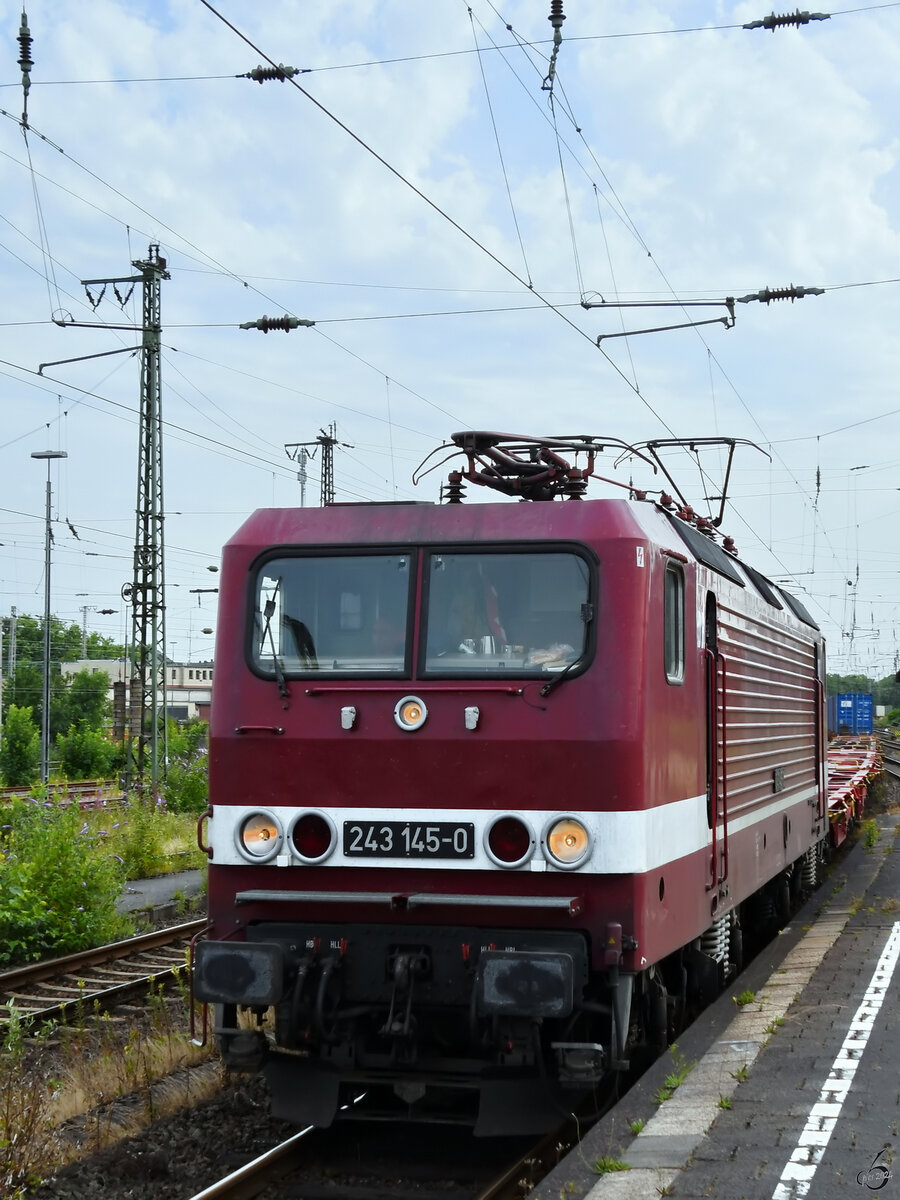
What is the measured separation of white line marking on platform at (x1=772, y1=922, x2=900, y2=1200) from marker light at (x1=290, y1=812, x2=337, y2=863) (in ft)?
8.17

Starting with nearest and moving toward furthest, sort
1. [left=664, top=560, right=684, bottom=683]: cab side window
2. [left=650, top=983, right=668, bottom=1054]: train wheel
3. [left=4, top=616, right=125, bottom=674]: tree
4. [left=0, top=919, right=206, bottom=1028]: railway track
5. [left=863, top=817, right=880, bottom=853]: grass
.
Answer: [left=664, top=560, right=684, bottom=683]: cab side window → [left=650, top=983, right=668, bottom=1054]: train wheel → [left=0, top=919, right=206, bottom=1028]: railway track → [left=863, top=817, right=880, bottom=853]: grass → [left=4, top=616, right=125, bottom=674]: tree

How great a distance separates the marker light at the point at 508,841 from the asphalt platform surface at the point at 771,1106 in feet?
3.99

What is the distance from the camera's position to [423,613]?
6.96 m

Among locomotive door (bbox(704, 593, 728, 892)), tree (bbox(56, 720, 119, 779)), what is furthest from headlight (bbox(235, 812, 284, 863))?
tree (bbox(56, 720, 119, 779))

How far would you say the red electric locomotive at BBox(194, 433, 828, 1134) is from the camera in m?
6.51

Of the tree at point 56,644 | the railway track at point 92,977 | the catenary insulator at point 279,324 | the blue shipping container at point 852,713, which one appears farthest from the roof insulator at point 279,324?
the tree at point 56,644

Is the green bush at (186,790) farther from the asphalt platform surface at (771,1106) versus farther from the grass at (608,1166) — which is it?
the grass at (608,1166)

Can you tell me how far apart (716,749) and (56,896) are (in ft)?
21.3

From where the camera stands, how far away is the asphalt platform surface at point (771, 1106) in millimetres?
5327

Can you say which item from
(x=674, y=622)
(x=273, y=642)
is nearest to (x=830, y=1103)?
(x=674, y=622)

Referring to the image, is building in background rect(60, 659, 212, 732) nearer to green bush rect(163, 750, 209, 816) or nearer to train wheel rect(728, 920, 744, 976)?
green bush rect(163, 750, 209, 816)

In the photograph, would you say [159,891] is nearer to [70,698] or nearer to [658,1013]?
[658,1013]

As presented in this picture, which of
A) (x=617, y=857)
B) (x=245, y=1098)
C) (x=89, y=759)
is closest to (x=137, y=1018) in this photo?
(x=245, y=1098)

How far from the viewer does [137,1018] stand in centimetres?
969
